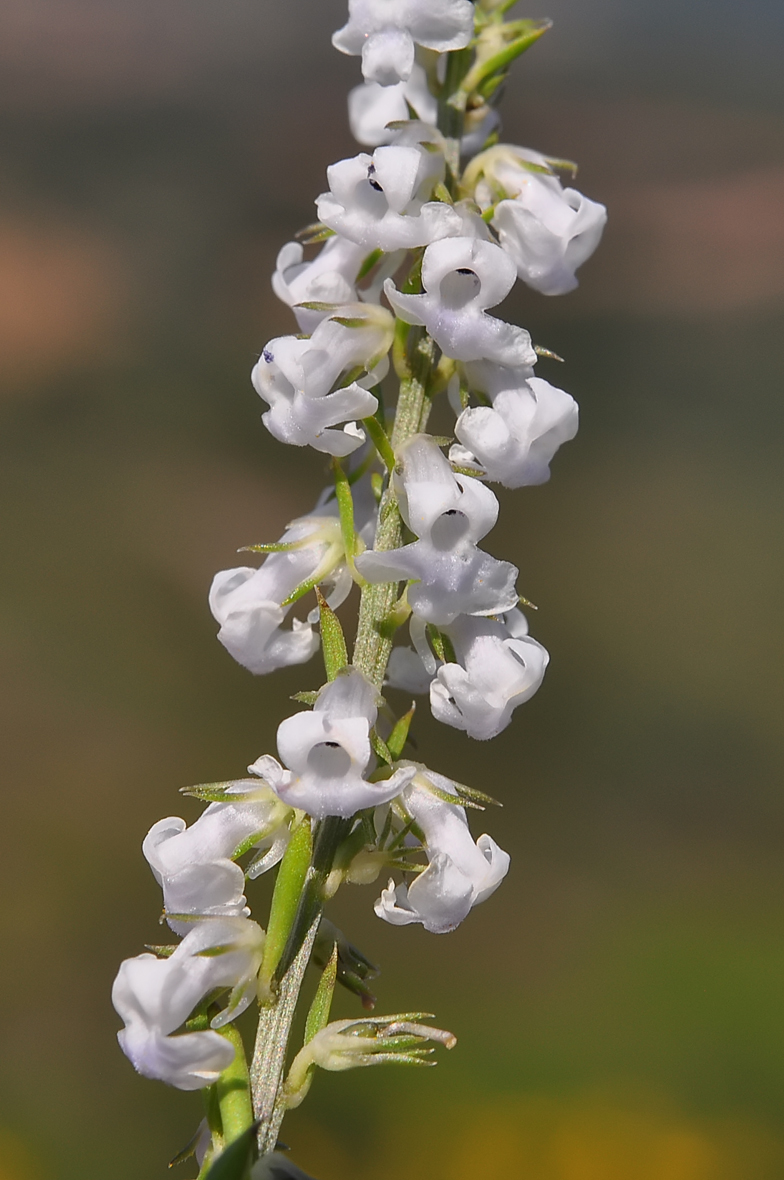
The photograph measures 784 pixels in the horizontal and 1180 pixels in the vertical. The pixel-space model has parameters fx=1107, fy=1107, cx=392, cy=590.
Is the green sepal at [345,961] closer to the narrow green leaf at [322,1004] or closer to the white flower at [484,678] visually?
the narrow green leaf at [322,1004]

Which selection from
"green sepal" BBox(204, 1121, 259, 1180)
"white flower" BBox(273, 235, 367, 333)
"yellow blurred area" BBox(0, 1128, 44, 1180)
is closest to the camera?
"green sepal" BBox(204, 1121, 259, 1180)

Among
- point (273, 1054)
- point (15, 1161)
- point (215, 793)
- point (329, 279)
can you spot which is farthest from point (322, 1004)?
point (15, 1161)

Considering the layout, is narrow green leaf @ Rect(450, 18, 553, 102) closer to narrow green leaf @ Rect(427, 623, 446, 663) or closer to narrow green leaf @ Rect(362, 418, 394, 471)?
narrow green leaf @ Rect(362, 418, 394, 471)

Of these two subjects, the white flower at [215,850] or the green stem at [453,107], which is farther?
the green stem at [453,107]

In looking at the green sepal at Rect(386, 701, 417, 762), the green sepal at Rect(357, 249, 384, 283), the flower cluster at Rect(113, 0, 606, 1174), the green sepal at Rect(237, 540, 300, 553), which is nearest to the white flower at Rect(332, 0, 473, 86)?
the flower cluster at Rect(113, 0, 606, 1174)

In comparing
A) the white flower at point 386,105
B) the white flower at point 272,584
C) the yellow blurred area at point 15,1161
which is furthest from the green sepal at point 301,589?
the yellow blurred area at point 15,1161
